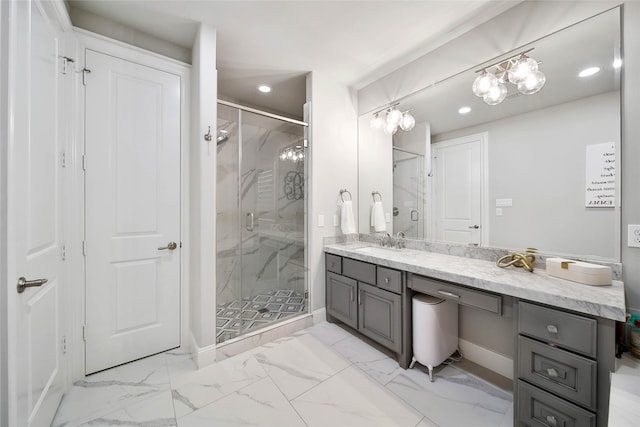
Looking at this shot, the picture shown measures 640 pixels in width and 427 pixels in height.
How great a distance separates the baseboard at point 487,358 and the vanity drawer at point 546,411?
57cm

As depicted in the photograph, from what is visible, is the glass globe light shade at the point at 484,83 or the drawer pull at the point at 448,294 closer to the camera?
the drawer pull at the point at 448,294

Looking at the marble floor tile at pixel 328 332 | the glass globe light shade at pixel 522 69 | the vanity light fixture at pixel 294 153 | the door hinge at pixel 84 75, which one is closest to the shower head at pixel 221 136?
the vanity light fixture at pixel 294 153

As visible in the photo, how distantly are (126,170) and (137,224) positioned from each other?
432 mm

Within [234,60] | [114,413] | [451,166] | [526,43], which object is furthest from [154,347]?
[526,43]

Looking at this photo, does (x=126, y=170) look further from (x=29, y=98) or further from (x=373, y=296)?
(x=373, y=296)

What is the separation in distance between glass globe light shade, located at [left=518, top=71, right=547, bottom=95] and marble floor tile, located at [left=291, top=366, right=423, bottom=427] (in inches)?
87.9

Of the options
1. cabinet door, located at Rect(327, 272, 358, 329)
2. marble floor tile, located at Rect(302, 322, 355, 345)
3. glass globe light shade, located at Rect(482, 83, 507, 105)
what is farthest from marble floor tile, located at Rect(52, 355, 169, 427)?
glass globe light shade, located at Rect(482, 83, 507, 105)

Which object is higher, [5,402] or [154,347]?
[5,402]

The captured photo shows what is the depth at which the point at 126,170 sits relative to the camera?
183cm

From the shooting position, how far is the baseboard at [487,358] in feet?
5.57

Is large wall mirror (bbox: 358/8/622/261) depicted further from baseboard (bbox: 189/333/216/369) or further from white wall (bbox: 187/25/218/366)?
baseboard (bbox: 189/333/216/369)

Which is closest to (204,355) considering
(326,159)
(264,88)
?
(326,159)

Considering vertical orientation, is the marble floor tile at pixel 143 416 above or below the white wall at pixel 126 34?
below

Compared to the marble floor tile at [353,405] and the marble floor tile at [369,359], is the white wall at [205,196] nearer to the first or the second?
the marble floor tile at [353,405]
